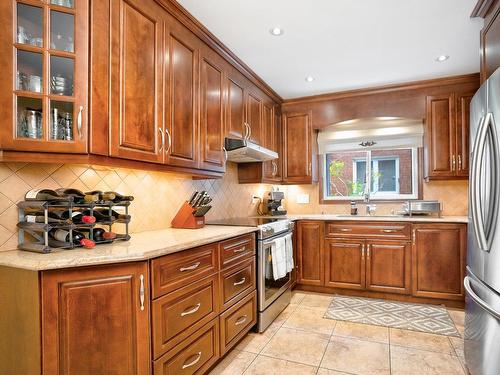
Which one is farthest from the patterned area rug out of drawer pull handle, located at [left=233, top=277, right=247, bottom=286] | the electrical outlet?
the electrical outlet

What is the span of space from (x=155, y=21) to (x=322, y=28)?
125cm

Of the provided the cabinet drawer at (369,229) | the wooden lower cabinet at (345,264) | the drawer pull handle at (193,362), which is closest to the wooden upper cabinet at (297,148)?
the cabinet drawer at (369,229)

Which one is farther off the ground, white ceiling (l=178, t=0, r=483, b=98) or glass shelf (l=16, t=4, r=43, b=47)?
white ceiling (l=178, t=0, r=483, b=98)

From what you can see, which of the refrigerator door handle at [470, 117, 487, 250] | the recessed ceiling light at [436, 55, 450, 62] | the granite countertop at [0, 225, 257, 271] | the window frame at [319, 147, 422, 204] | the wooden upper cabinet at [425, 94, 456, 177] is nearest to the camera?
the granite countertop at [0, 225, 257, 271]

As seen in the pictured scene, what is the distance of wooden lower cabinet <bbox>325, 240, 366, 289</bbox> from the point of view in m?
3.36

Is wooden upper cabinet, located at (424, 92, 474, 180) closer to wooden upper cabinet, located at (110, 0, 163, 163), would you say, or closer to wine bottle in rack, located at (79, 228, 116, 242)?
wooden upper cabinet, located at (110, 0, 163, 163)

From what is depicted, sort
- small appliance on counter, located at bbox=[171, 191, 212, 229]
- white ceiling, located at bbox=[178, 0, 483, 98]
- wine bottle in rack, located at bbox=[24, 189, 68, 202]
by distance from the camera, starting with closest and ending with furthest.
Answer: wine bottle in rack, located at bbox=[24, 189, 68, 202] → white ceiling, located at bbox=[178, 0, 483, 98] → small appliance on counter, located at bbox=[171, 191, 212, 229]

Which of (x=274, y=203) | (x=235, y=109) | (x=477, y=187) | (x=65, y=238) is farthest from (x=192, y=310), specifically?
(x=274, y=203)

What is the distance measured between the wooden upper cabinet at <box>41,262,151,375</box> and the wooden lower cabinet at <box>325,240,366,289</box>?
8.22 feet

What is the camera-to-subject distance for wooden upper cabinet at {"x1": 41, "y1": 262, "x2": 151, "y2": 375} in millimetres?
1221

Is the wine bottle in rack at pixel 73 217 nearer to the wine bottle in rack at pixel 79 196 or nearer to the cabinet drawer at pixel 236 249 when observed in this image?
the wine bottle in rack at pixel 79 196

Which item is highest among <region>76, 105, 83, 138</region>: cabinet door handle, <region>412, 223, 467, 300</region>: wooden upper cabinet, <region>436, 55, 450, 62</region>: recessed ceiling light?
<region>436, 55, 450, 62</region>: recessed ceiling light

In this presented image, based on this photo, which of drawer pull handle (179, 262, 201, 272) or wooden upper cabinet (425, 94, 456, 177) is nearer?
drawer pull handle (179, 262, 201, 272)

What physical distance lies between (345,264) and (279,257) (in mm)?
1047
